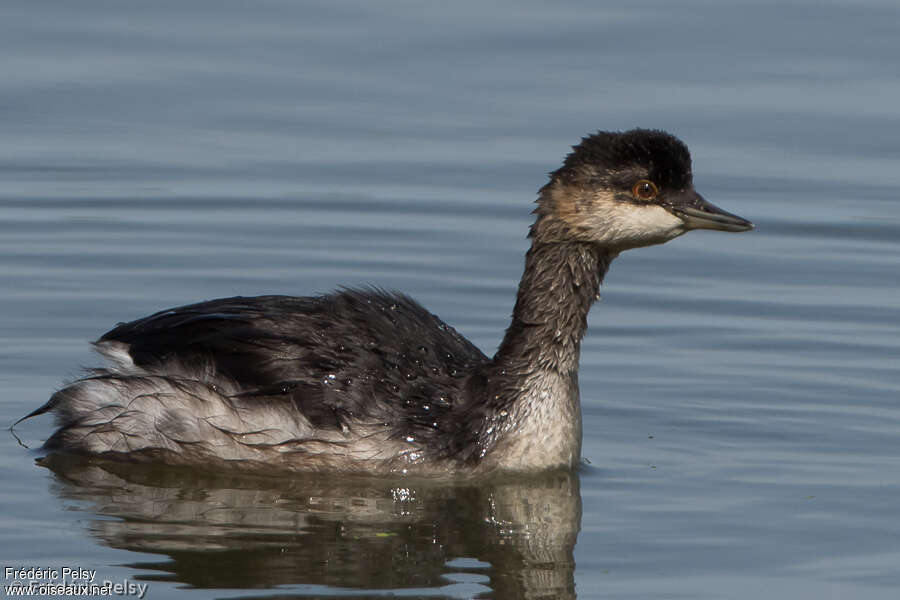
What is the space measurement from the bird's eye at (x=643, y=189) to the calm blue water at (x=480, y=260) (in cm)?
138

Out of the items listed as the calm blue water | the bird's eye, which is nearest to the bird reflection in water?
the calm blue water

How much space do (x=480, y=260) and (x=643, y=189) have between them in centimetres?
351

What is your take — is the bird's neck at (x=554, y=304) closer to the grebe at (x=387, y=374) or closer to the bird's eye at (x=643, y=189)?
→ the grebe at (x=387, y=374)

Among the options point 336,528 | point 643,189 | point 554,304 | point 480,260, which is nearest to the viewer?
point 336,528

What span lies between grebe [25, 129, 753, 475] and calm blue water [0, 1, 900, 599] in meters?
0.19

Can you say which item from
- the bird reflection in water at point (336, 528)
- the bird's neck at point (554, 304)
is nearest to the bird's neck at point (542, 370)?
the bird's neck at point (554, 304)

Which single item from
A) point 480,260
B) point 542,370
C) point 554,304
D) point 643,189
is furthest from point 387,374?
point 480,260

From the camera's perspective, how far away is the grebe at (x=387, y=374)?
9.68 m

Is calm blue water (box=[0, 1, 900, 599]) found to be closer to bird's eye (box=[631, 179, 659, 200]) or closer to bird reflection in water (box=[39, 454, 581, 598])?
bird reflection in water (box=[39, 454, 581, 598])

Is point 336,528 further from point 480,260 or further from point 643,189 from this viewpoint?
point 480,260

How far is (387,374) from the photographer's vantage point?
385 inches

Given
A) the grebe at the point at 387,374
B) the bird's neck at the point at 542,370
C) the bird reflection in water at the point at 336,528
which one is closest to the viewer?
the bird reflection in water at the point at 336,528

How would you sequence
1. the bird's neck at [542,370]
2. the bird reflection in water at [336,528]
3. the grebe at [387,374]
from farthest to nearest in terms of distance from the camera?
the bird's neck at [542,370] < the grebe at [387,374] < the bird reflection in water at [336,528]

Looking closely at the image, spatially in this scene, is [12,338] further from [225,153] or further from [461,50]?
[461,50]
